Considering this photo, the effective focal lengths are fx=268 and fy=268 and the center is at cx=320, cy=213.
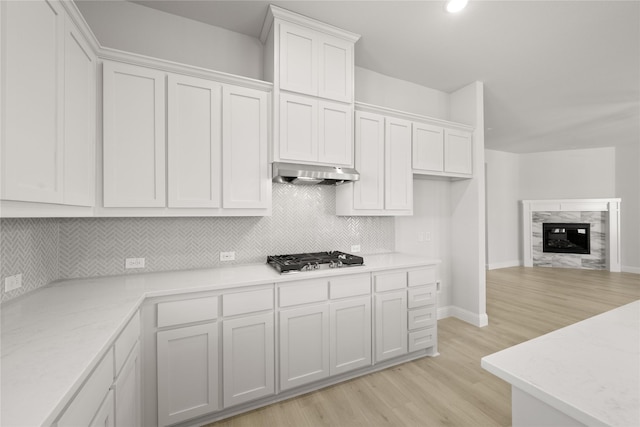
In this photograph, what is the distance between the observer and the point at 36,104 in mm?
1128

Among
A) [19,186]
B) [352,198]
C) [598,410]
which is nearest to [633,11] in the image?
[352,198]

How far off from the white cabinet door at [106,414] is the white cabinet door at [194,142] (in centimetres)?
A: 116

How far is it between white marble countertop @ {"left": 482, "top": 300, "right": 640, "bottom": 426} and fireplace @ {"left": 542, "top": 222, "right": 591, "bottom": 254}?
7257mm

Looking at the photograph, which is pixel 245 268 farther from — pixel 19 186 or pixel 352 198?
pixel 19 186

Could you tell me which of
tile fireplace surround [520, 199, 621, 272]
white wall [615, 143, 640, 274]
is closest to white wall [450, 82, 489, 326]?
tile fireplace surround [520, 199, 621, 272]

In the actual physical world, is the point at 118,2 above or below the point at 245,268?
above

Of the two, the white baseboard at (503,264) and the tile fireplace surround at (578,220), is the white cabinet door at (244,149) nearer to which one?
the white baseboard at (503,264)

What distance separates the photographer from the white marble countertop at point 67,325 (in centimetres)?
73

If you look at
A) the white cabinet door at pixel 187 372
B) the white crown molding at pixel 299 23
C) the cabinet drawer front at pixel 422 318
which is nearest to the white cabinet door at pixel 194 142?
the white crown molding at pixel 299 23

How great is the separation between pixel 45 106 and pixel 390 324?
2.72 m

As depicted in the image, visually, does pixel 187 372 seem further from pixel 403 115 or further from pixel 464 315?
pixel 464 315

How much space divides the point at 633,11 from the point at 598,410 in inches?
130

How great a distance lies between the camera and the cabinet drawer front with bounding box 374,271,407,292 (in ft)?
7.87

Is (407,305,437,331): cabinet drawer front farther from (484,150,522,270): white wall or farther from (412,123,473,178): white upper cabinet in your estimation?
(484,150,522,270): white wall
